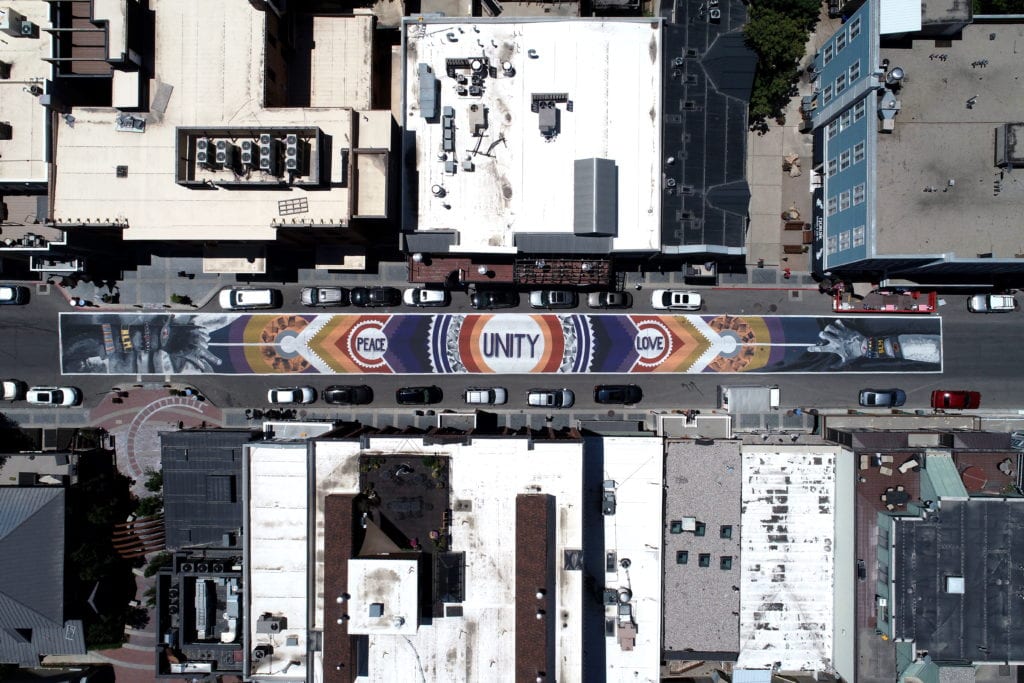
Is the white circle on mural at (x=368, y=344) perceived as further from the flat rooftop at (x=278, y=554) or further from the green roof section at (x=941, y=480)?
the green roof section at (x=941, y=480)

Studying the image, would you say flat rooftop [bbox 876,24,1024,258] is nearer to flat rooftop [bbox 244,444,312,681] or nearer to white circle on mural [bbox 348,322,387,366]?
white circle on mural [bbox 348,322,387,366]

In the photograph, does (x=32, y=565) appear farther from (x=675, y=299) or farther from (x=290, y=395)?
(x=675, y=299)

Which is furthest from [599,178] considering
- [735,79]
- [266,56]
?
[266,56]

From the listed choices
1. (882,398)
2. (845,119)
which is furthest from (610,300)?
(882,398)

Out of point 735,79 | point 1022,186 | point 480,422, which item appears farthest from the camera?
point 480,422

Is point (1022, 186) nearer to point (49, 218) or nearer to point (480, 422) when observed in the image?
point (480, 422)

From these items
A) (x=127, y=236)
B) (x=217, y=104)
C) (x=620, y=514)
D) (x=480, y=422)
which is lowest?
(x=620, y=514)
